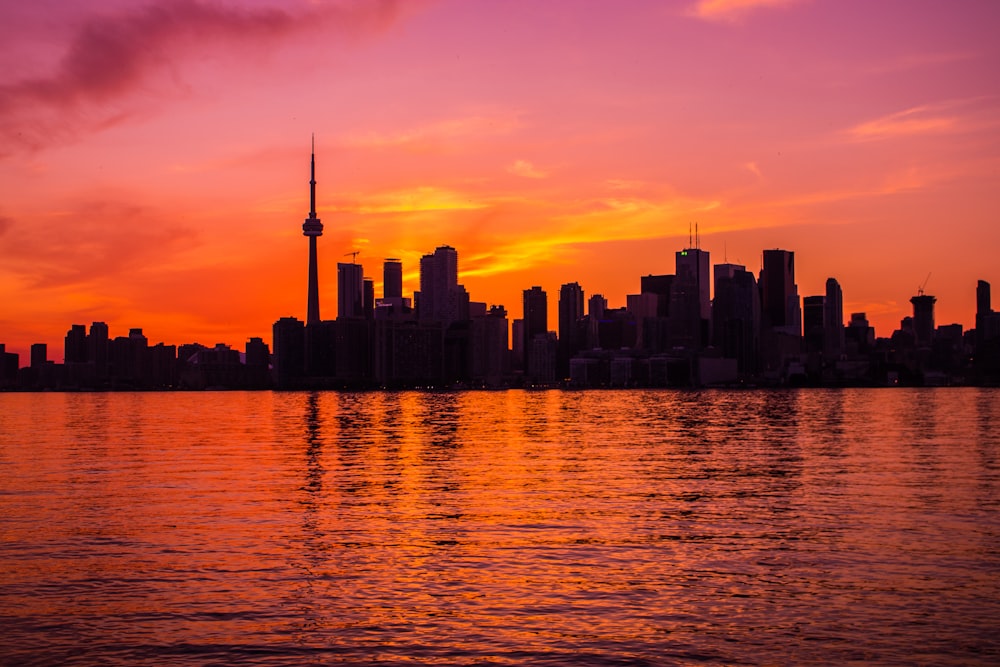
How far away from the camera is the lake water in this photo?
97.9ft

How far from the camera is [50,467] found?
8931cm

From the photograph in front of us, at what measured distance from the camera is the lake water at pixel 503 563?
2984 cm

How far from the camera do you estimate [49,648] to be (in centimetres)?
2981

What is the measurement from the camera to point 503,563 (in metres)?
41.5

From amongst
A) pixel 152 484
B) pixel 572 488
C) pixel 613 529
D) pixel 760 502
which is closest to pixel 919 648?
pixel 613 529

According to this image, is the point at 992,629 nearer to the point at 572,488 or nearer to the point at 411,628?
the point at 411,628

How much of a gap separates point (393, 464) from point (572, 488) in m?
25.9


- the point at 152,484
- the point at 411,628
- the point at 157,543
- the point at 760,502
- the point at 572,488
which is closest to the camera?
the point at 411,628

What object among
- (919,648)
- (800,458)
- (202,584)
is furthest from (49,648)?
(800,458)

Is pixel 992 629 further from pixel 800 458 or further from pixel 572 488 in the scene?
pixel 800 458

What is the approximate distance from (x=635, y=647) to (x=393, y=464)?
6261 centimetres

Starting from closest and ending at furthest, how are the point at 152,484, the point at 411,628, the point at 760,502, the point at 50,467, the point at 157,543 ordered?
the point at 411,628 < the point at 157,543 < the point at 760,502 < the point at 152,484 < the point at 50,467

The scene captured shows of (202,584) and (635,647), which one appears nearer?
(635,647)

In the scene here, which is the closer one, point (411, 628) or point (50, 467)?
point (411, 628)
